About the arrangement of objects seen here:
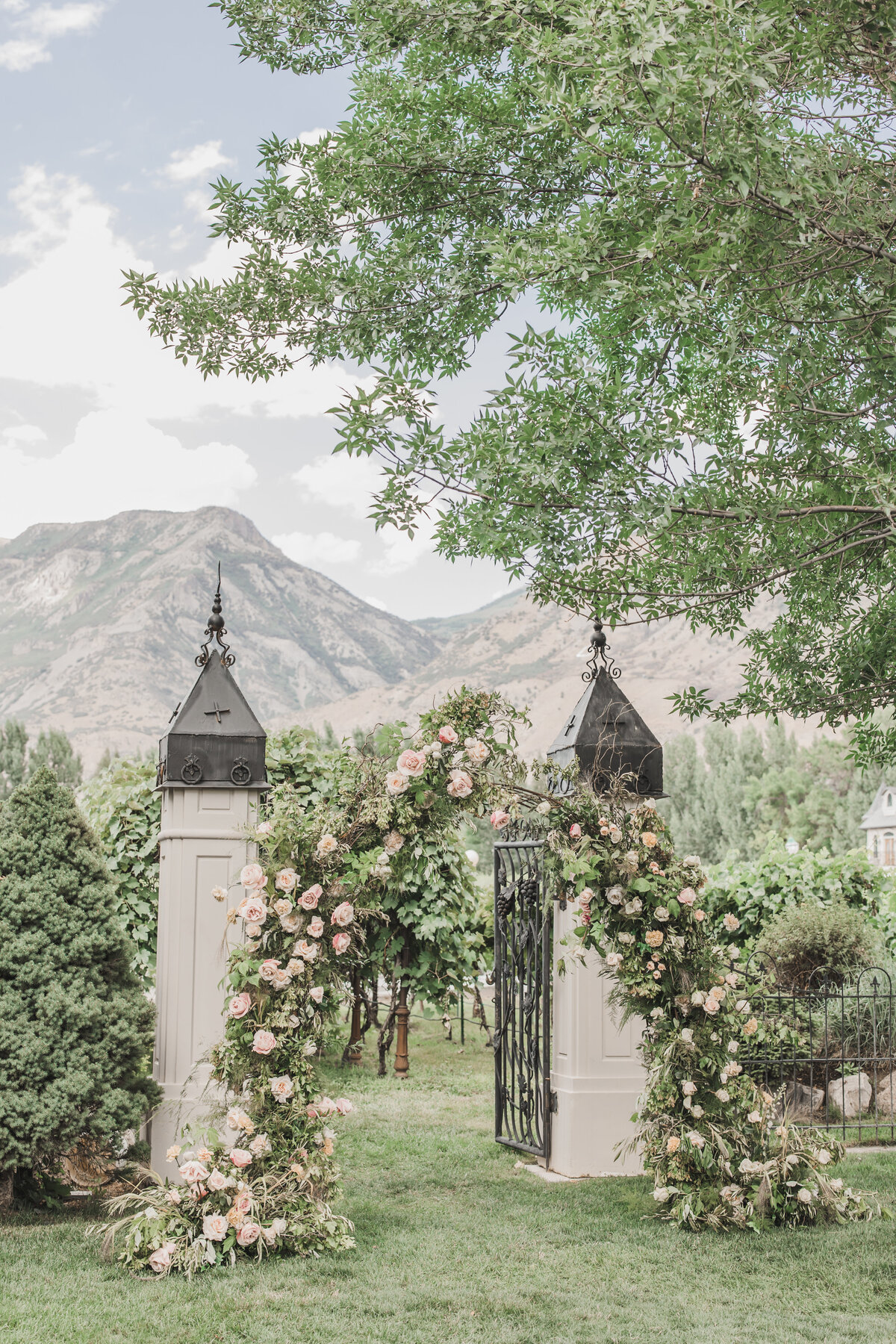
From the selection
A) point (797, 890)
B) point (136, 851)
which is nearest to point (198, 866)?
point (136, 851)

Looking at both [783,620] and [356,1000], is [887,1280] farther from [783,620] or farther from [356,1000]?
[356,1000]

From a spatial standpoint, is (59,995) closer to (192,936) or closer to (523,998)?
(192,936)

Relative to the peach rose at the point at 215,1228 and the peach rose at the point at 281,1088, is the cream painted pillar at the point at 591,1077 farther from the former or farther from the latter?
the peach rose at the point at 215,1228

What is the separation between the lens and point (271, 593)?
174500 mm

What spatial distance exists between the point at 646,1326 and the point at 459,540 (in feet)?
15.2

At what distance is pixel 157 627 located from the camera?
148500mm

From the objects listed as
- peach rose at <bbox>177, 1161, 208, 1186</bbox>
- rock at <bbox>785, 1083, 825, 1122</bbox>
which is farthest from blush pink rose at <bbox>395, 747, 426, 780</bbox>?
rock at <bbox>785, 1083, 825, 1122</bbox>

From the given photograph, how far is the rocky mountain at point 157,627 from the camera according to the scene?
131 metres

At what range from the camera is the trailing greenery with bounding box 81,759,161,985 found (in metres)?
7.56

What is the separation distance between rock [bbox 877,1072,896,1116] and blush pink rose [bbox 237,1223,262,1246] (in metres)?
4.97

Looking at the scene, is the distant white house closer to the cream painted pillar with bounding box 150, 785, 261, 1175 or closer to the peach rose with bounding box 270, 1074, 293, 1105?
the cream painted pillar with bounding box 150, 785, 261, 1175

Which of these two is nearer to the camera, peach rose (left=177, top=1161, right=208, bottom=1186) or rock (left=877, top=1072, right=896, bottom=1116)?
peach rose (left=177, top=1161, right=208, bottom=1186)

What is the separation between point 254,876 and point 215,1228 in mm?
1425

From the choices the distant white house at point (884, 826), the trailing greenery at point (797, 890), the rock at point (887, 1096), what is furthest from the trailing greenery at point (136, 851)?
the distant white house at point (884, 826)
